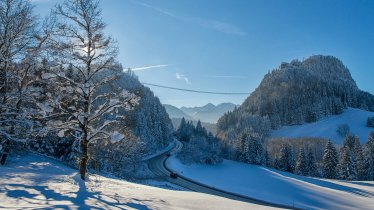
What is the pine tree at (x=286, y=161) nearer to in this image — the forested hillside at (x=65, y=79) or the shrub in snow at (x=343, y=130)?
the forested hillside at (x=65, y=79)

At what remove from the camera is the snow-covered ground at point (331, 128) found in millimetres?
166350

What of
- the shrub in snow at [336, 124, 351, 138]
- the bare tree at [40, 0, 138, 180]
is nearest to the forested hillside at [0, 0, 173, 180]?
the bare tree at [40, 0, 138, 180]

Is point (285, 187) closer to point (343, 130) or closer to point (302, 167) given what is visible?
point (302, 167)

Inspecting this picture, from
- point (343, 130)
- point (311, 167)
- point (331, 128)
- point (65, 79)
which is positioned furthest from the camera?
point (331, 128)

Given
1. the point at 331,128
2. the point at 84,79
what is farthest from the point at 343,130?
the point at 84,79

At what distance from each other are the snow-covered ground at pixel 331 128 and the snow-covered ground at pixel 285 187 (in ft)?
328

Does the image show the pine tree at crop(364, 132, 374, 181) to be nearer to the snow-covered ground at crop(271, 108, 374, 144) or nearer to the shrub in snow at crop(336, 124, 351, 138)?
the snow-covered ground at crop(271, 108, 374, 144)

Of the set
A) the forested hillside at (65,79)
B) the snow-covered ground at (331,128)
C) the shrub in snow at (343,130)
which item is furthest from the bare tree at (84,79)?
the shrub in snow at (343,130)

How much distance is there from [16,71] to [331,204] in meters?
48.8

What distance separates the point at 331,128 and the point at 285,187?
414 ft

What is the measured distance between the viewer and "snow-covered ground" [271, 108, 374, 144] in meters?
166

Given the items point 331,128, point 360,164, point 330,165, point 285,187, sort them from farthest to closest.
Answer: point 331,128 → point 330,165 → point 360,164 → point 285,187

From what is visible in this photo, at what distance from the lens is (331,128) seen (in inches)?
6796

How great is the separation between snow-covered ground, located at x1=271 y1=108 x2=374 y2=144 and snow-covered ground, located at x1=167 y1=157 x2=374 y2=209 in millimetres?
99914
